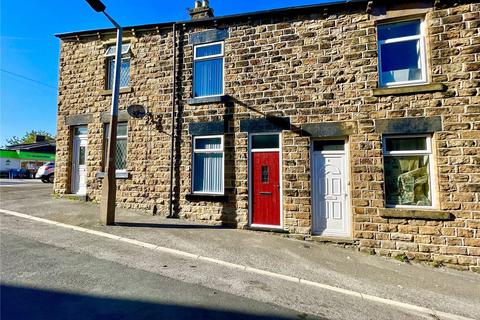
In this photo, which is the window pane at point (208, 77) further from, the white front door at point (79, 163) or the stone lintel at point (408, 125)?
the white front door at point (79, 163)

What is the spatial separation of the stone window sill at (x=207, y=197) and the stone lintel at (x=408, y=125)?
176 inches

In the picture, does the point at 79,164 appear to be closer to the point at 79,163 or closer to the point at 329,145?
the point at 79,163

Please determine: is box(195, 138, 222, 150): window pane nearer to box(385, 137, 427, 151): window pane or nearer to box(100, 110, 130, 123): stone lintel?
box(100, 110, 130, 123): stone lintel

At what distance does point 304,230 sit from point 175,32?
7.36 metres

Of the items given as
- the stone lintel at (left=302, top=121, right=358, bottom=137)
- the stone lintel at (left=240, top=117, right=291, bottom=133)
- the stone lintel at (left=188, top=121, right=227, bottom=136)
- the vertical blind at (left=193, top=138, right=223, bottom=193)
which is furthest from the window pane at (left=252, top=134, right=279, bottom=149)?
the vertical blind at (left=193, top=138, right=223, bottom=193)

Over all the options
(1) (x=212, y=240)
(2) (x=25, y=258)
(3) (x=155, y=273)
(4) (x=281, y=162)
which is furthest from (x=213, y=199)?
(2) (x=25, y=258)

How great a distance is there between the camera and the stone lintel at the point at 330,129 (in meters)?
6.86

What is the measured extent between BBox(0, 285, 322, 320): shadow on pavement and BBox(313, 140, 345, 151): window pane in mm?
4674

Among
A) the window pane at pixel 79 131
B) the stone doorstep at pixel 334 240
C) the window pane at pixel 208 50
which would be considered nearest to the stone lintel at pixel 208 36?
the window pane at pixel 208 50

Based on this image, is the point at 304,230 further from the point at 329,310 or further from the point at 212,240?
the point at 329,310

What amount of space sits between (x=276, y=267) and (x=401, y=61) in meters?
6.06

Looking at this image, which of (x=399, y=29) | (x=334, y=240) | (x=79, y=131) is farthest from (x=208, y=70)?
(x=334, y=240)

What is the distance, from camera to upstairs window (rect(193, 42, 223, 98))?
8.34 m

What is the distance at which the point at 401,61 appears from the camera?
6910 mm
